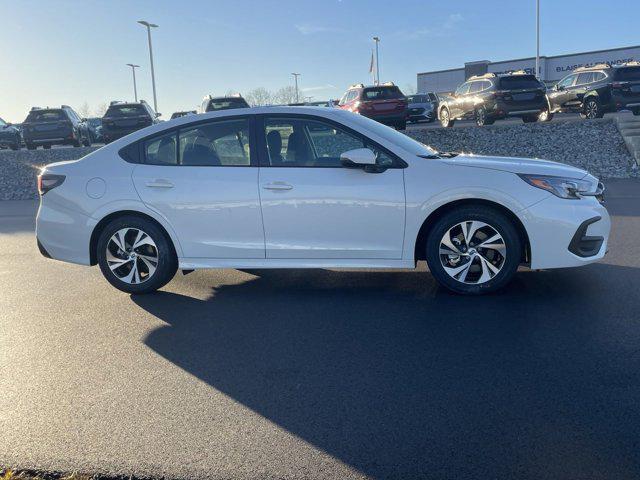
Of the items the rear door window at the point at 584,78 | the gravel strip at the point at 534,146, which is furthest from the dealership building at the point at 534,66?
the gravel strip at the point at 534,146

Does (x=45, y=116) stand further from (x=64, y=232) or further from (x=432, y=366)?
(x=432, y=366)

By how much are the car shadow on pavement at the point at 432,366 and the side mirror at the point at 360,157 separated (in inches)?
45.2

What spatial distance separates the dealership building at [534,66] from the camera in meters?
56.5

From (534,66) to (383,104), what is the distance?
44.6 meters

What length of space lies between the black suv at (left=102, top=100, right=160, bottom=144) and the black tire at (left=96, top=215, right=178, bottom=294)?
16333 mm

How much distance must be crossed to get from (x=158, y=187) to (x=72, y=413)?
2.59 metres

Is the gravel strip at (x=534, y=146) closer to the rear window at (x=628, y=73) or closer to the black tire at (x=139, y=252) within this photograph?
the rear window at (x=628, y=73)

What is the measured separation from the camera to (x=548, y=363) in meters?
3.81

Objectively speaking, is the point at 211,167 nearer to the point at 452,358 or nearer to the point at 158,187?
the point at 158,187

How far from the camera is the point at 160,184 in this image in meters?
5.59

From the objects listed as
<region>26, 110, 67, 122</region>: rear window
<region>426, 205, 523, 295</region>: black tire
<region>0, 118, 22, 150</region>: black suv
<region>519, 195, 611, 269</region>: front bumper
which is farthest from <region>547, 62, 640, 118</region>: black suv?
<region>0, 118, 22, 150</region>: black suv

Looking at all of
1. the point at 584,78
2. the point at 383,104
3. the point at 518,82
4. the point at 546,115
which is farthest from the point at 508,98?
the point at 383,104

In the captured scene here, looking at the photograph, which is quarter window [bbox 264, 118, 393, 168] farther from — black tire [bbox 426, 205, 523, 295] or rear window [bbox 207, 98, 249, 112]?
rear window [bbox 207, 98, 249, 112]

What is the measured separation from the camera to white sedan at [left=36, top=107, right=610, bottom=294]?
→ 5.15 metres
